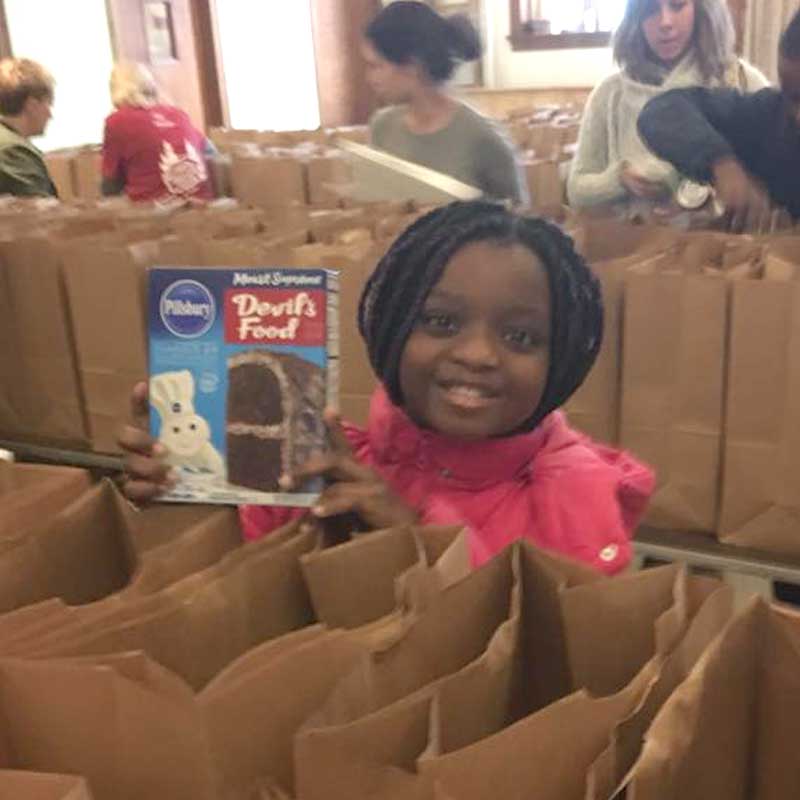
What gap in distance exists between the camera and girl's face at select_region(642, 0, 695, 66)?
6.43 feet

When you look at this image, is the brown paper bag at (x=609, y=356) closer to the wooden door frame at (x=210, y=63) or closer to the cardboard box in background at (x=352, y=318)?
the cardboard box in background at (x=352, y=318)

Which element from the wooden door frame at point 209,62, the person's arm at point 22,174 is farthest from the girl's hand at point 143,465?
the wooden door frame at point 209,62

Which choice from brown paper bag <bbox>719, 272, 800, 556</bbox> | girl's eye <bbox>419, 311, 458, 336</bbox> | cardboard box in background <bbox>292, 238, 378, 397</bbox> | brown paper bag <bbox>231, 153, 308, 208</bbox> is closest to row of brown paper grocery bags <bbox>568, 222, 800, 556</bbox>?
brown paper bag <bbox>719, 272, 800, 556</bbox>

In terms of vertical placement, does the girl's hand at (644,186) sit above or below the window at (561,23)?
below

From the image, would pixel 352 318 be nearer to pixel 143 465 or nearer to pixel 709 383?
pixel 709 383

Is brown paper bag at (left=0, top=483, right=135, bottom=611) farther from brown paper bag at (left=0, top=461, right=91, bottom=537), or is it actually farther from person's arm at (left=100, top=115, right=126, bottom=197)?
person's arm at (left=100, top=115, right=126, bottom=197)

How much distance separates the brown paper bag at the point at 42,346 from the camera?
5.22ft

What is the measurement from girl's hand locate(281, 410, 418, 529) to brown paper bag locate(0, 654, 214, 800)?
22 cm

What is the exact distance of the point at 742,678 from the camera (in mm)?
538

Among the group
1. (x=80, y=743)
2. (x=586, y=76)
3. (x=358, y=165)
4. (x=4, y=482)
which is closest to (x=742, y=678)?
(x=80, y=743)

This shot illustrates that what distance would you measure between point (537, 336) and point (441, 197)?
100 cm

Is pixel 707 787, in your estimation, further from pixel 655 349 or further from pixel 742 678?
pixel 655 349

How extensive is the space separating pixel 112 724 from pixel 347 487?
0.83 ft

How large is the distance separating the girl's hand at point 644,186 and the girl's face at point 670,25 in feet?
0.76
